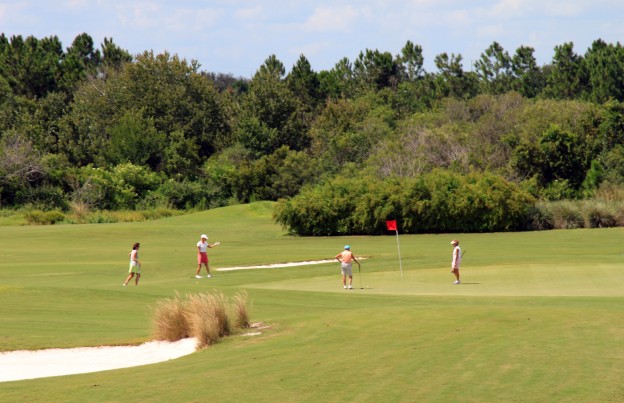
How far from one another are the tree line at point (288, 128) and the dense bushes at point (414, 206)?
2115 millimetres

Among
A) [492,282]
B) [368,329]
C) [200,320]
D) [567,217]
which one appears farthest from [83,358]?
[567,217]

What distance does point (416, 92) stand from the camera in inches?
4934

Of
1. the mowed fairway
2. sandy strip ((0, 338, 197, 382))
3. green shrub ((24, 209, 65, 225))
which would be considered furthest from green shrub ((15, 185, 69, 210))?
sandy strip ((0, 338, 197, 382))

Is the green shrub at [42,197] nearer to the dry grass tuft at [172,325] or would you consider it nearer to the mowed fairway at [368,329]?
the mowed fairway at [368,329]

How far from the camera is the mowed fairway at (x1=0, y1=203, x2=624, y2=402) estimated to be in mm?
12102

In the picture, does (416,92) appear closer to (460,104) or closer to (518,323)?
(460,104)

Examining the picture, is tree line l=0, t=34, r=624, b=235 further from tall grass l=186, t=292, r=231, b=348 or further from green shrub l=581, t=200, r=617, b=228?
tall grass l=186, t=292, r=231, b=348

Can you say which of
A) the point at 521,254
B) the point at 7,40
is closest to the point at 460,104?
the point at 521,254

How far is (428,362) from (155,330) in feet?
20.7

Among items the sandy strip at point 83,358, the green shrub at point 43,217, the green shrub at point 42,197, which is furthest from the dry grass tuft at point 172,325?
the green shrub at point 42,197

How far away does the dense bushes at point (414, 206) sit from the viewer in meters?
58.9

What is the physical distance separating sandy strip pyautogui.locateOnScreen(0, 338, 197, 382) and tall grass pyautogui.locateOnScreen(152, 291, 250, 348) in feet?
0.70

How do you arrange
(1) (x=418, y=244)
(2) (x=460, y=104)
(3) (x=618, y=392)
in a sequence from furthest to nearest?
1. (2) (x=460, y=104)
2. (1) (x=418, y=244)
3. (3) (x=618, y=392)

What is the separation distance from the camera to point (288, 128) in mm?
106125
